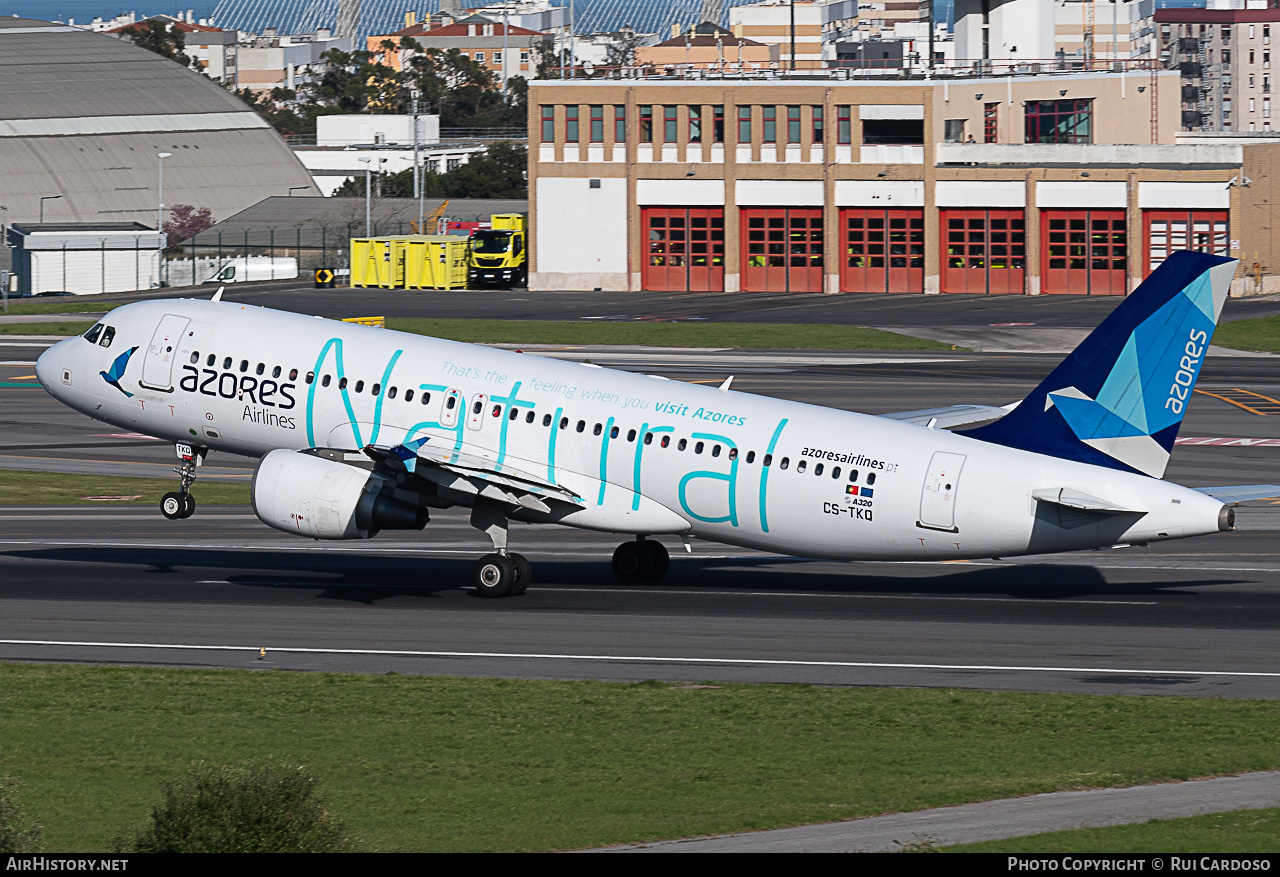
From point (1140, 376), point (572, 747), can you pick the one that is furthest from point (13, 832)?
point (1140, 376)

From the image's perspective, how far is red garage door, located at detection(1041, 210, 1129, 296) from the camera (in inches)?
4471

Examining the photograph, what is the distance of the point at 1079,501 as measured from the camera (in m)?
30.7

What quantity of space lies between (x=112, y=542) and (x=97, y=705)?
17.0m

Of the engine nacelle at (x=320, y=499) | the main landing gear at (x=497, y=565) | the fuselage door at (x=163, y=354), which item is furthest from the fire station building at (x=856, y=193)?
the engine nacelle at (x=320, y=499)

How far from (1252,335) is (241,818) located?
8276cm

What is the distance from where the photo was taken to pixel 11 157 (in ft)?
535

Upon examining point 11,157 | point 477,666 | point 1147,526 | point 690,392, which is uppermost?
point 11,157

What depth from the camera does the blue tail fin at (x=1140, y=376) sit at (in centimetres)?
3044

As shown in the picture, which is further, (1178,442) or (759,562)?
(1178,442)

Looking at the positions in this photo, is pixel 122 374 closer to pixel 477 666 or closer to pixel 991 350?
pixel 477 666

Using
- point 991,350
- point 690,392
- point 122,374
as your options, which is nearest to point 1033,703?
point 690,392

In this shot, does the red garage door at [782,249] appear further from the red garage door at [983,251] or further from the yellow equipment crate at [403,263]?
→ the yellow equipment crate at [403,263]

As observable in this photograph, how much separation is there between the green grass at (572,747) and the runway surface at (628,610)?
1.65 m

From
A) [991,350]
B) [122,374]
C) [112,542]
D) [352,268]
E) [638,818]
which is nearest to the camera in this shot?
[638,818]
